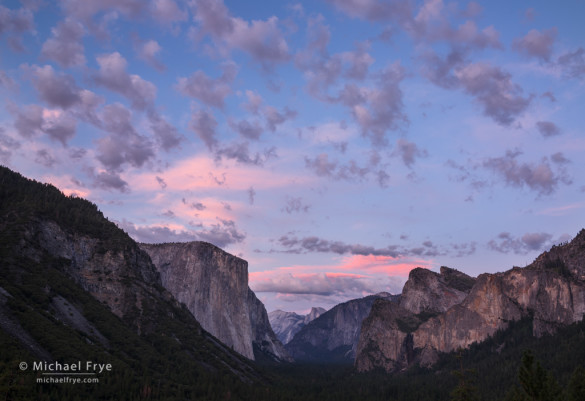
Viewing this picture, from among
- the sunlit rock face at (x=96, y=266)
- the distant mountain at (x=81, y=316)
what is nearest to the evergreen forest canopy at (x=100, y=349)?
the distant mountain at (x=81, y=316)

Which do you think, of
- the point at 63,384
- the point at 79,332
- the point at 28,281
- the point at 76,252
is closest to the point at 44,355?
the point at 63,384

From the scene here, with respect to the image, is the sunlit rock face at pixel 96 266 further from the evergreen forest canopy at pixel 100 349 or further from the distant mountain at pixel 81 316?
the evergreen forest canopy at pixel 100 349

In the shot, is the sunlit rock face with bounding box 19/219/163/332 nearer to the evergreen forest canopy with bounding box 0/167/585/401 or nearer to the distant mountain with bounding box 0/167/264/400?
the distant mountain with bounding box 0/167/264/400

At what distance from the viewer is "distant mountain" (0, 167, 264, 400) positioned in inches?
4751

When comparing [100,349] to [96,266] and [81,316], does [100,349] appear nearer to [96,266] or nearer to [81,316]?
[81,316]

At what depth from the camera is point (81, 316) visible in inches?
6038

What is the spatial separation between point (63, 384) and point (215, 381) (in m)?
69.5

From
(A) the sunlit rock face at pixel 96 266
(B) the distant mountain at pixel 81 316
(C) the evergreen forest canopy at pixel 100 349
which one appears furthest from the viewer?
(A) the sunlit rock face at pixel 96 266

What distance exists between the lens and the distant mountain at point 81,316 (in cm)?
12069

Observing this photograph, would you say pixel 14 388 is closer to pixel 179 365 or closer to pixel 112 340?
pixel 112 340

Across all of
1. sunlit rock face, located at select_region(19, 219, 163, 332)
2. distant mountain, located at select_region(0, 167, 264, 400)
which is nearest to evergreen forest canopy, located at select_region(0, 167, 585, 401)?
distant mountain, located at select_region(0, 167, 264, 400)

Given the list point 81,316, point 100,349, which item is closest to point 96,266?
point 81,316

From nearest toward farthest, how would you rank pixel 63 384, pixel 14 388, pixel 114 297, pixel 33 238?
pixel 14 388, pixel 63 384, pixel 33 238, pixel 114 297

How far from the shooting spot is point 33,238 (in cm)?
16825
